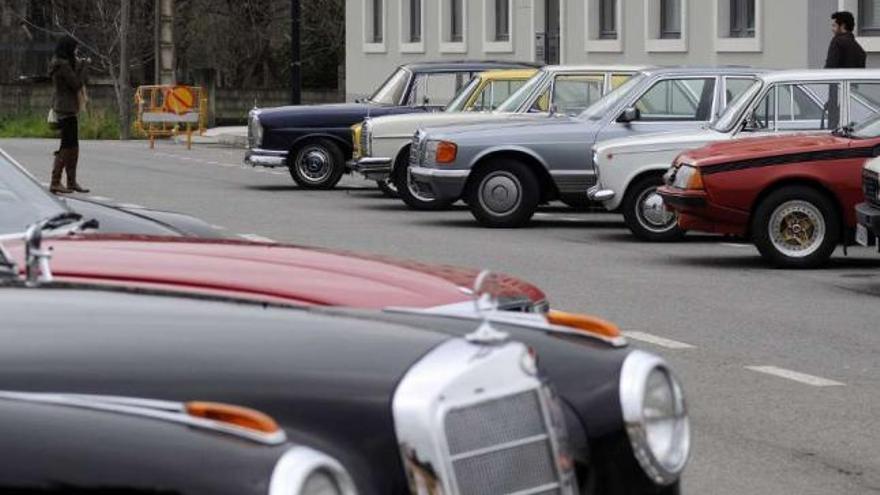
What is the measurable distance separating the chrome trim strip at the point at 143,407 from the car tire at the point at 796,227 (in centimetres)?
1322

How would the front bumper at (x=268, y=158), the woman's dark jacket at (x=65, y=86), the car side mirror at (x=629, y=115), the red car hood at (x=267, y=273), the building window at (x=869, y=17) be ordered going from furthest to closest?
the building window at (x=869, y=17) < the front bumper at (x=268, y=158) < the woman's dark jacket at (x=65, y=86) < the car side mirror at (x=629, y=115) < the red car hood at (x=267, y=273)

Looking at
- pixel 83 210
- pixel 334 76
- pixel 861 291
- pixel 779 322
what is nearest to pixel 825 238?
pixel 861 291

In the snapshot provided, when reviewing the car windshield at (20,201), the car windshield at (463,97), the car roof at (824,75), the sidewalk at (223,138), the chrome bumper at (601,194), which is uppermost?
the car roof at (824,75)

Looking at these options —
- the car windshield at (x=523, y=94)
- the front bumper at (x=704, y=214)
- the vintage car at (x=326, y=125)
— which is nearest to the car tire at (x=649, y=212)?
the front bumper at (x=704, y=214)

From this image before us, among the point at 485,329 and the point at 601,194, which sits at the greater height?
the point at 485,329

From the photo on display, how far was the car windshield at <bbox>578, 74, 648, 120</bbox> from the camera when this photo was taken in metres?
20.7

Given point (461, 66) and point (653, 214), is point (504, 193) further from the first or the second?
point (461, 66)

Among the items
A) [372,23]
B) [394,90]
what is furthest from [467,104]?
[372,23]

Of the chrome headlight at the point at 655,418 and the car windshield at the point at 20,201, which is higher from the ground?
the car windshield at the point at 20,201

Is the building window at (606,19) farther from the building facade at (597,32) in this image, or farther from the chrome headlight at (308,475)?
the chrome headlight at (308,475)

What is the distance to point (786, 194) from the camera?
16844 millimetres

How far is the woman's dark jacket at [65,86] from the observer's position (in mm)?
25266

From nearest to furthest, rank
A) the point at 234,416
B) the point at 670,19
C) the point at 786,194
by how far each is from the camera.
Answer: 1. the point at 234,416
2. the point at 786,194
3. the point at 670,19

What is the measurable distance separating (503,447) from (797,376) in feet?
22.7
